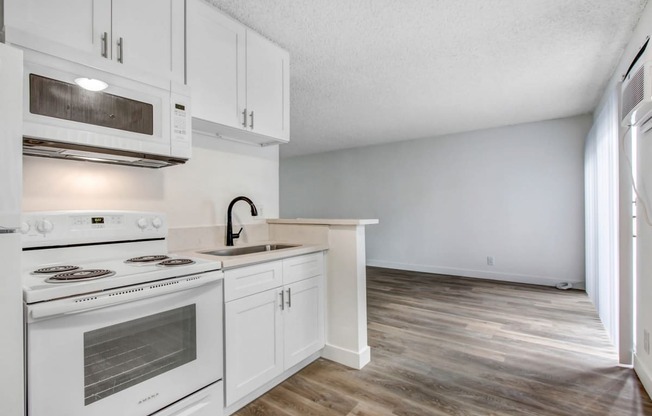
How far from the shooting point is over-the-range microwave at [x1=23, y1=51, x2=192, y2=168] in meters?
1.25

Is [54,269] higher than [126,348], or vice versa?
[54,269]

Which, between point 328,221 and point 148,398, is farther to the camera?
point 328,221

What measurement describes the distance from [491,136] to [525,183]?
0.87 m

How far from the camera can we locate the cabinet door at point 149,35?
1504mm

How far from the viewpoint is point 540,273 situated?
15.2ft

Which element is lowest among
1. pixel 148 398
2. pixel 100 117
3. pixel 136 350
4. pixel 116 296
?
pixel 148 398

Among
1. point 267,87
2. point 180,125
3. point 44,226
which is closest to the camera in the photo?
point 44,226

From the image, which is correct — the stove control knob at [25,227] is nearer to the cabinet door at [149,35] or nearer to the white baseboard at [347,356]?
the cabinet door at [149,35]

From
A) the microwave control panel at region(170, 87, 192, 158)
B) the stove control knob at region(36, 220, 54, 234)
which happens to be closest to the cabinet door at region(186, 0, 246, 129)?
the microwave control panel at region(170, 87, 192, 158)

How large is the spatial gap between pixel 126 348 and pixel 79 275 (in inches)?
13.6

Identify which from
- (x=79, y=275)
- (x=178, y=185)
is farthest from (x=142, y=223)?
(x=79, y=275)

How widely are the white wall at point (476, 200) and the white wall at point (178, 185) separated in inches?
139

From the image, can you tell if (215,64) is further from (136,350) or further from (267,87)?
(136,350)

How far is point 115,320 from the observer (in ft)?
4.11
